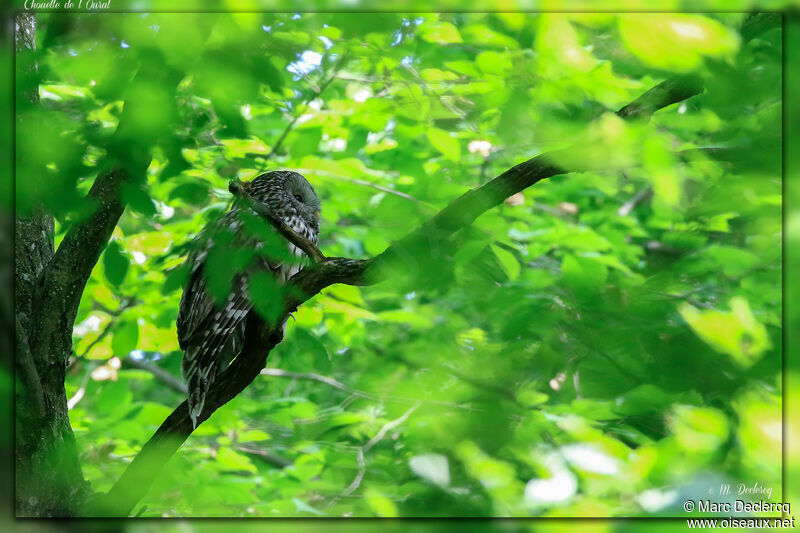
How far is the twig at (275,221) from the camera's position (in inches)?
85.7

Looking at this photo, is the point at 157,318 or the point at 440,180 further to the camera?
the point at 157,318

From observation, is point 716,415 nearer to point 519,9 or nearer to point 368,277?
point 519,9

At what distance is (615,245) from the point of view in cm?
419

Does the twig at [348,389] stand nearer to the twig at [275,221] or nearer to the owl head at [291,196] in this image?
the twig at [275,221]

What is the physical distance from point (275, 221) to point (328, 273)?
258mm

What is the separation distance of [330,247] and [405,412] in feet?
8.17

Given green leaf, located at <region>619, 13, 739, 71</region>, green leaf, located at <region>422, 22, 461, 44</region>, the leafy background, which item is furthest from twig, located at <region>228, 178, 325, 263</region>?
green leaf, located at <region>619, 13, 739, 71</region>

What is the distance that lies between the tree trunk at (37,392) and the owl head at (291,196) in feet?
4.32

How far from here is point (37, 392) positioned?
91.2 inches

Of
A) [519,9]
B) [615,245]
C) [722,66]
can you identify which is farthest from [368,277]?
[615,245]

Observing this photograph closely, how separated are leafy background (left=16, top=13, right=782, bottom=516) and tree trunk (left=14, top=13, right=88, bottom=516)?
0.31 metres

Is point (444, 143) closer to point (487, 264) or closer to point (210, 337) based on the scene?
point (487, 264)

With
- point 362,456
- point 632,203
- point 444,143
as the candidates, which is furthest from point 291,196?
point 632,203

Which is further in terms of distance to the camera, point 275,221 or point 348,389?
point 348,389
